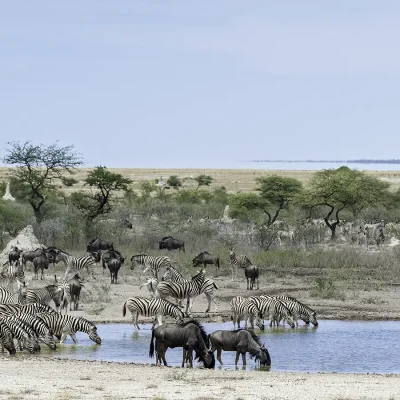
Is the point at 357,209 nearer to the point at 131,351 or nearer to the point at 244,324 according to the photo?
the point at 244,324

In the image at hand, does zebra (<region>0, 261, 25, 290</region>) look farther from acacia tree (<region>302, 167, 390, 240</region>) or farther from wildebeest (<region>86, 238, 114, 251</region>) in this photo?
acacia tree (<region>302, 167, 390, 240</region>)

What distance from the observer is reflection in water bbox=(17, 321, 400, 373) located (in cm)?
1903

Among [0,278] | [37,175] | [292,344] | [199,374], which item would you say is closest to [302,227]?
[37,175]

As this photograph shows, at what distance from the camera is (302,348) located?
2088 centimetres

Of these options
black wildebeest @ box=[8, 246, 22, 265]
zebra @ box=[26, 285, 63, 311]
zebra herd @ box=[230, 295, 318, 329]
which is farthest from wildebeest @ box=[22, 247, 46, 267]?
zebra herd @ box=[230, 295, 318, 329]

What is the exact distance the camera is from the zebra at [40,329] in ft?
64.3

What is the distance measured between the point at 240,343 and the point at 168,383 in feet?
9.36

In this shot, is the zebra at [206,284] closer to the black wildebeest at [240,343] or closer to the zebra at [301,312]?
the zebra at [301,312]

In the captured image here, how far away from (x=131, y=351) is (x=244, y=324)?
4.60 metres

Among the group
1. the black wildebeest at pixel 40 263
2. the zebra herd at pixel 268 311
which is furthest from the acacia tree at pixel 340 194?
the zebra herd at pixel 268 311

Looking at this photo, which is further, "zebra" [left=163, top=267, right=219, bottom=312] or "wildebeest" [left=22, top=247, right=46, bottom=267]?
"wildebeest" [left=22, top=247, right=46, bottom=267]

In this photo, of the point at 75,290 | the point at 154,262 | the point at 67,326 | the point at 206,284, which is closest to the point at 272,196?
the point at 154,262

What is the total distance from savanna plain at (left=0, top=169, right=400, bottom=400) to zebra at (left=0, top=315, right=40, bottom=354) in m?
0.35

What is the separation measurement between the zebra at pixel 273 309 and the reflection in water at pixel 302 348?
0.25 metres
